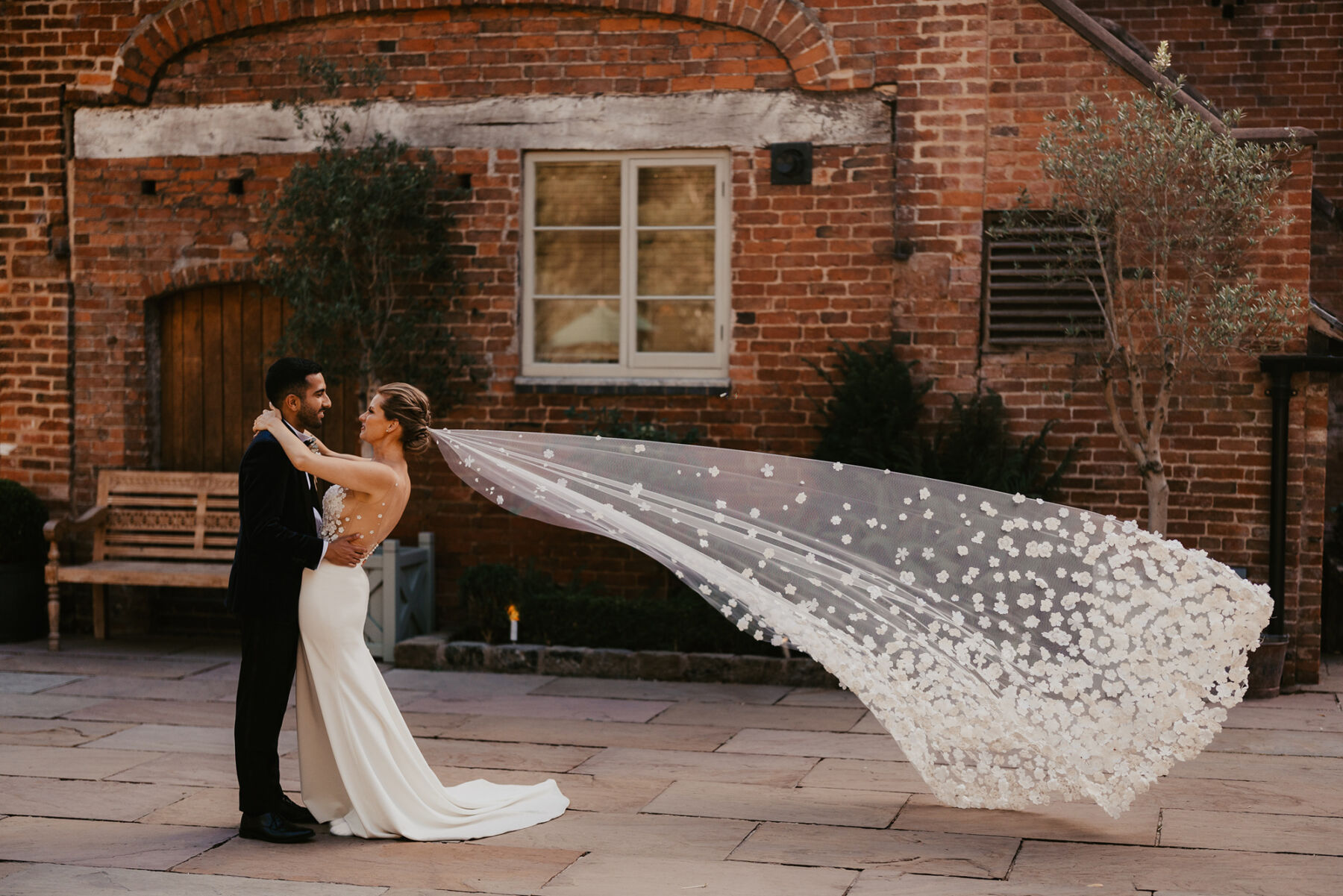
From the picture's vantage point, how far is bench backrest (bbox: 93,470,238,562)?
30.2ft

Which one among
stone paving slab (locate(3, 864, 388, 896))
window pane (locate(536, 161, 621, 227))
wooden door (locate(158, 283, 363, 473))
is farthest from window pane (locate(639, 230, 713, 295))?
stone paving slab (locate(3, 864, 388, 896))

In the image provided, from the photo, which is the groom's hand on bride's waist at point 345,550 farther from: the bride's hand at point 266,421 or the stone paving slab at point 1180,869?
the stone paving slab at point 1180,869

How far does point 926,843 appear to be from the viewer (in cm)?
501

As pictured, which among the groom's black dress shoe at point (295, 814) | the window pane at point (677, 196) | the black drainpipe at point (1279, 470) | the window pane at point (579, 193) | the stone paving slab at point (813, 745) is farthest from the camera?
the window pane at point (579, 193)

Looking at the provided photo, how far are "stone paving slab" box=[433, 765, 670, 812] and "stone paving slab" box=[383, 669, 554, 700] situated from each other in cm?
160

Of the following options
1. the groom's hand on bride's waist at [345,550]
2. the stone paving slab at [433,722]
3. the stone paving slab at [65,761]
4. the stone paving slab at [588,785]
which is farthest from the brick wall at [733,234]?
the groom's hand on bride's waist at [345,550]

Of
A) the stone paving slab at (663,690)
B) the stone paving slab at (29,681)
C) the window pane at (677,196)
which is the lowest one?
the stone paving slab at (29,681)

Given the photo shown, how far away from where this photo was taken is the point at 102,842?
5.03 metres

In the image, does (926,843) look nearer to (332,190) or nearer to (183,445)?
(332,190)

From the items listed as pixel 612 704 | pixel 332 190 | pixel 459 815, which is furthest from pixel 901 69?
pixel 459 815

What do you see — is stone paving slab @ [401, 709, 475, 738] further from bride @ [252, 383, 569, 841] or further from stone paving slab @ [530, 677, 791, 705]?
bride @ [252, 383, 569, 841]

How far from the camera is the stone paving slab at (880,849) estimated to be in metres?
4.76

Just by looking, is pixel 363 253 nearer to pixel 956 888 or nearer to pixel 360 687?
pixel 360 687

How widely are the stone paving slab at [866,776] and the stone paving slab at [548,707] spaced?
1301 millimetres
